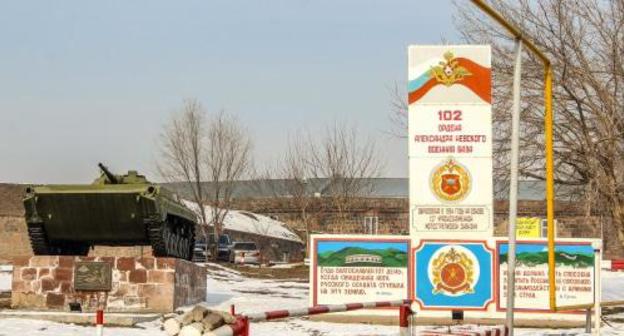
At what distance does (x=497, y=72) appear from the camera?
25.0 meters

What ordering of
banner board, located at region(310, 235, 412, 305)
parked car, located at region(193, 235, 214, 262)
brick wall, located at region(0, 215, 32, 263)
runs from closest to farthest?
1. banner board, located at region(310, 235, 412, 305)
2. brick wall, located at region(0, 215, 32, 263)
3. parked car, located at region(193, 235, 214, 262)

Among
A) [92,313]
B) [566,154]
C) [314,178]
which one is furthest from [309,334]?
[314,178]

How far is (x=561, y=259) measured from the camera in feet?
60.6

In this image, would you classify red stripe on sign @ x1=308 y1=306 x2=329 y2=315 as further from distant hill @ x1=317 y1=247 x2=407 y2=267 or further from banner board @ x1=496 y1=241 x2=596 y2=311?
banner board @ x1=496 y1=241 x2=596 y2=311

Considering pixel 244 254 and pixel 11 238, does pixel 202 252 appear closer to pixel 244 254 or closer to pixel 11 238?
pixel 244 254

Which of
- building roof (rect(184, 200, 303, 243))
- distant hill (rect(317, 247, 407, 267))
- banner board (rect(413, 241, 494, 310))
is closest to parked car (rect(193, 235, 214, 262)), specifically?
building roof (rect(184, 200, 303, 243))

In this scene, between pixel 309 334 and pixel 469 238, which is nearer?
pixel 309 334

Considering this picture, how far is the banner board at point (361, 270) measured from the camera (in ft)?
61.0

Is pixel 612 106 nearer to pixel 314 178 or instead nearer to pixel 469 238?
pixel 469 238

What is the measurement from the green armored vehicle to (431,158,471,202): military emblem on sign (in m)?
5.46

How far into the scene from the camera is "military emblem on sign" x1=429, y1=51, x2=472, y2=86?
60.0 feet

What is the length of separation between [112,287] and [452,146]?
284 inches

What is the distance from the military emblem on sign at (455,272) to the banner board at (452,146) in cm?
40

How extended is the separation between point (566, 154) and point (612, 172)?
117 centimetres
